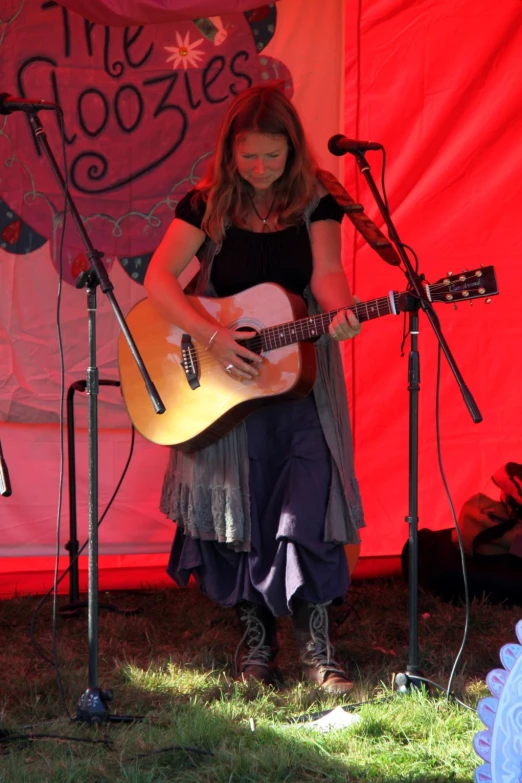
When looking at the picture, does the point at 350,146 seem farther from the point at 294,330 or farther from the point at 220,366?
the point at 220,366

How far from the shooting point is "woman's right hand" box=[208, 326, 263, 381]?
3.13 m

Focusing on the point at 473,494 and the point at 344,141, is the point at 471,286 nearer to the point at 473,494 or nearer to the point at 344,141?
the point at 344,141

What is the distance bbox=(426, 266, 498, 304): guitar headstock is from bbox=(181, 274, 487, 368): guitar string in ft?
0.04

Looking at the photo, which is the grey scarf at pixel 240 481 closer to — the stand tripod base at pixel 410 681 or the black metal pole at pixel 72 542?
the stand tripod base at pixel 410 681

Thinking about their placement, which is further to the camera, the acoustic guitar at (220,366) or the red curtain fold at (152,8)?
the red curtain fold at (152,8)

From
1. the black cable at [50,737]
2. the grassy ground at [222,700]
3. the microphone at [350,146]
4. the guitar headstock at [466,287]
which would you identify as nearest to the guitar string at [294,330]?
the guitar headstock at [466,287]

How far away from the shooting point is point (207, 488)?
10.6 feet

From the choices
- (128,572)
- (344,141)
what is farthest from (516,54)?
(128,572)

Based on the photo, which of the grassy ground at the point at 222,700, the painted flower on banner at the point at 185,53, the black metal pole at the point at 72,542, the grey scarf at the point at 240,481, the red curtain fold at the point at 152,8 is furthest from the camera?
the painted flower on banner at the point at 185,53

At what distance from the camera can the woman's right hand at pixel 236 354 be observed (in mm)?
3127

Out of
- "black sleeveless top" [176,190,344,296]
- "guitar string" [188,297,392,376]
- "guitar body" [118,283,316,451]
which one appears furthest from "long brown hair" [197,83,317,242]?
"guitar string" [188,297,392,376]

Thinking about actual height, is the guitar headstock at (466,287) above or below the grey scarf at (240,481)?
above

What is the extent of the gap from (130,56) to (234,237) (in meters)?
1.16

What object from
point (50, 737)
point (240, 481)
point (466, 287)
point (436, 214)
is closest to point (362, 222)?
point (466, 287)
